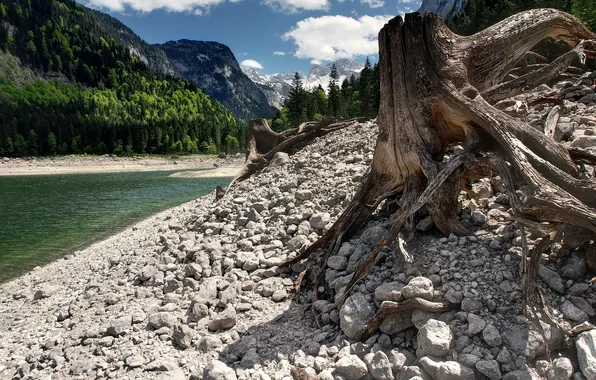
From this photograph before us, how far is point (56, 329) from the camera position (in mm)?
6441

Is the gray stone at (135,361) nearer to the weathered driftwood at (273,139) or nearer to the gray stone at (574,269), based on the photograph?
the gray stone at (574,269)

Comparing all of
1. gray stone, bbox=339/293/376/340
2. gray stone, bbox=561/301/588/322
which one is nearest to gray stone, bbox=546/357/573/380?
gray stone, bbox=561/301/588/322

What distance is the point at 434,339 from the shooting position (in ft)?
12.0

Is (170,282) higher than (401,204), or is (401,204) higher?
(401,204)

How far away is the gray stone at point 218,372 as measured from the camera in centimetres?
416

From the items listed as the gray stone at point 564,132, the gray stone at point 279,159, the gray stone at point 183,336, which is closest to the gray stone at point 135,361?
the gray stone at point 183,336

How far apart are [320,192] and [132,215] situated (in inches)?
786

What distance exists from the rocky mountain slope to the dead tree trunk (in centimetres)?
48

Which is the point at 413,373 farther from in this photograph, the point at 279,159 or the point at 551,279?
the point at 279,159

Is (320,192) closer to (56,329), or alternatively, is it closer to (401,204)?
(401,204)

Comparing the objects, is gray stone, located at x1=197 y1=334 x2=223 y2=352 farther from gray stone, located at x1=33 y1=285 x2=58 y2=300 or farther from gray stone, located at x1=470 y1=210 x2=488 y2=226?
gray stone, located at x1=33 y1=285 x2=58 y2=300

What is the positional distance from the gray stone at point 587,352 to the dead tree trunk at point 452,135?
1139 millimetres

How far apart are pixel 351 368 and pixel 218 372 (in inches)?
62.1

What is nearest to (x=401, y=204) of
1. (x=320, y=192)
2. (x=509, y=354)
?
(x=509, y=354)
